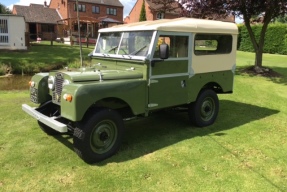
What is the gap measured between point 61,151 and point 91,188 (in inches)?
53.4

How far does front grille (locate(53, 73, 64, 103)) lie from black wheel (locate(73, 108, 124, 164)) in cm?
72

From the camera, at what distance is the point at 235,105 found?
28.1 feet

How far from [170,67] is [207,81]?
1230 mm

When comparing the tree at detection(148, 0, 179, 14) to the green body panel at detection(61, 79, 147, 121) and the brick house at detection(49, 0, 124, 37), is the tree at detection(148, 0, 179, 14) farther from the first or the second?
the brick house at detection(49, 0, 124, 37)

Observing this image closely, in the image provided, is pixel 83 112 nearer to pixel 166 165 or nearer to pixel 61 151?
pixel 61 151

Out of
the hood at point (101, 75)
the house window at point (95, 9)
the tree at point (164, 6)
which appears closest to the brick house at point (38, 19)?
the house window at point (95, 9)

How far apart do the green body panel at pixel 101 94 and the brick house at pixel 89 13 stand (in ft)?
114

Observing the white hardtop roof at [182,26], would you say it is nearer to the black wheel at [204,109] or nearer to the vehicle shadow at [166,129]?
the black wheel at [204,109]

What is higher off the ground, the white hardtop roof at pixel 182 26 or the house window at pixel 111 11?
the house window at pixel 111 11

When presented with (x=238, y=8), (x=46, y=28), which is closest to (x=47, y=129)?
(x=238, y=8)

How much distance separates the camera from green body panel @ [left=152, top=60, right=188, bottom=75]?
533 cm

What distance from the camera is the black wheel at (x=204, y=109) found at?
6.36 metres

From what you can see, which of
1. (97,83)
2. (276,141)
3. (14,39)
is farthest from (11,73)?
(276,141)

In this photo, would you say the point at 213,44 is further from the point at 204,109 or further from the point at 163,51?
the point at 163,51
